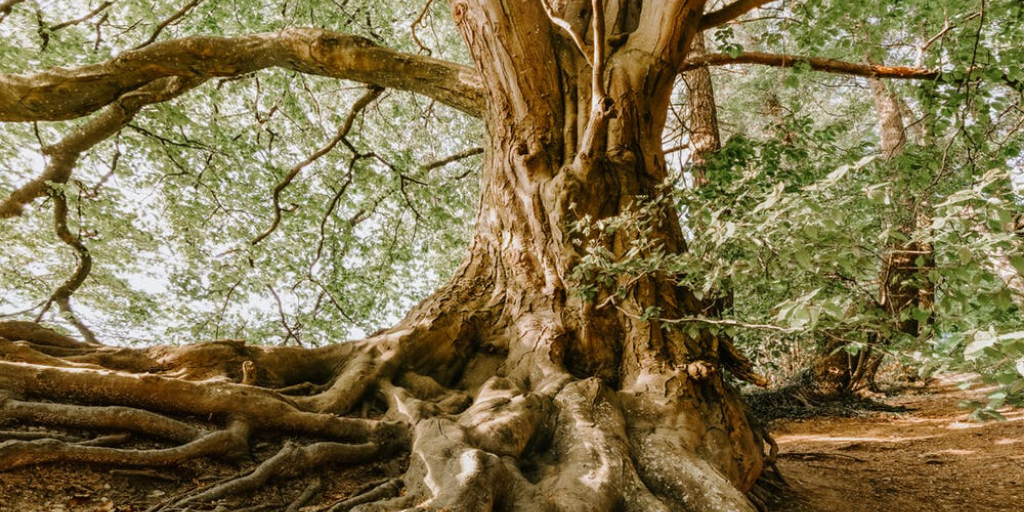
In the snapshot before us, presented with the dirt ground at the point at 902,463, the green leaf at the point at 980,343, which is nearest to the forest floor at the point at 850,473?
the dirt ground at the point at 902,463

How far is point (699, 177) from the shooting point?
529 centimetres

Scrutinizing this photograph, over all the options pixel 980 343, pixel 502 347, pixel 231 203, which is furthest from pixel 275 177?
pixel 980 343

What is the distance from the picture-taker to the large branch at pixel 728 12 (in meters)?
3.77

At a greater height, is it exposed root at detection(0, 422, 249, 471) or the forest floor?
exposed root at detection(0, 422, 249, 471)

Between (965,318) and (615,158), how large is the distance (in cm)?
224

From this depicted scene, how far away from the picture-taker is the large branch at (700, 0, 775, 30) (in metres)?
3.77

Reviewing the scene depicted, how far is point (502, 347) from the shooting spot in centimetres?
353

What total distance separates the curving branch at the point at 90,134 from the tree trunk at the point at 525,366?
2.80 m

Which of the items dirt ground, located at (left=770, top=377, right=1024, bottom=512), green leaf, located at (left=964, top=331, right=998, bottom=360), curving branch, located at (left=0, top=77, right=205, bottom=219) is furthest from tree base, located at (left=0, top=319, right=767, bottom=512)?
curving branch, located at (left=0, top=77, right=205, bottom=219)

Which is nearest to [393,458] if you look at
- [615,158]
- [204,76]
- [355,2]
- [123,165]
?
[615,158]

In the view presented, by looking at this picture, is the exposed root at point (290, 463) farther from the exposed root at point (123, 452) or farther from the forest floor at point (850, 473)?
the exposed root at point (123, 452)

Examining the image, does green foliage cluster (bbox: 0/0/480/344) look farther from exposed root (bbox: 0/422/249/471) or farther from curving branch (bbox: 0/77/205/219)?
exposed root (bbox: 0/422/249/471)

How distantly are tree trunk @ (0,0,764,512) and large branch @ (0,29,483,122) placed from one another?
501 mm

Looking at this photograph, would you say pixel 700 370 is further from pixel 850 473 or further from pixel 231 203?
pixel 231 203
